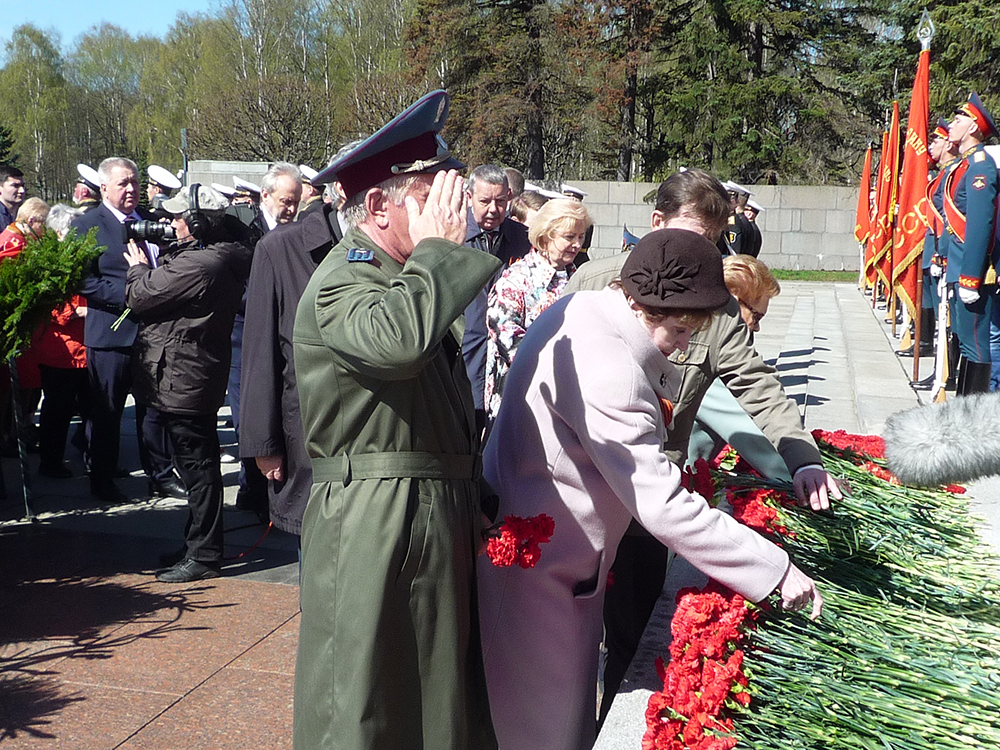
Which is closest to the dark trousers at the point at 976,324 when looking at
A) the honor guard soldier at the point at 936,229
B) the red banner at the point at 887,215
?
the honor guard soldier at the point at 936,229

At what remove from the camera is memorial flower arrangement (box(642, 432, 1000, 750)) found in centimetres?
207

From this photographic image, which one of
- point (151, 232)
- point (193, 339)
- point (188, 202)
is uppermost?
point (188, 202)

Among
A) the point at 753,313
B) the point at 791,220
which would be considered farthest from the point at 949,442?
the point at 791,220

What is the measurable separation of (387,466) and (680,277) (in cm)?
73

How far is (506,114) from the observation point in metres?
30.2

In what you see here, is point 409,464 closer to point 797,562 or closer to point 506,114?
point 797,562

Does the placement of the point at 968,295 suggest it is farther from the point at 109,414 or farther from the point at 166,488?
the point at 109,414

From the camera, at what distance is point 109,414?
5.95 m

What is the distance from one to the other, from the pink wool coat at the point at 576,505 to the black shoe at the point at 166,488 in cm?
421

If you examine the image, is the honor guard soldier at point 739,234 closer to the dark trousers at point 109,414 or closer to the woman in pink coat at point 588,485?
the dark trousers at point 109,414

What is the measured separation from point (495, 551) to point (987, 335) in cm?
644

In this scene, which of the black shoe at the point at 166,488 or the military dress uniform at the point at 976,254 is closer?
the black shoe at the point at 166,488

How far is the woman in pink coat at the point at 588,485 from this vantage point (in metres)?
2.09

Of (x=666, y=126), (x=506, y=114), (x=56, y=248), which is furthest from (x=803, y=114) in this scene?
(x=56, y=248)
